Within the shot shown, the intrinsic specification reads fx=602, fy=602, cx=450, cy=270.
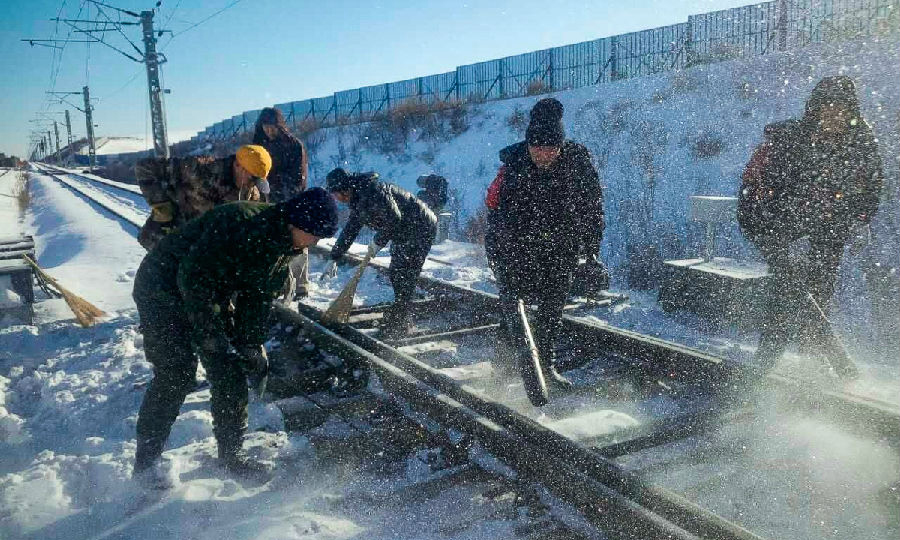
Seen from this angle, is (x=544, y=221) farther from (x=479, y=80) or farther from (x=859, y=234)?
(x=479, y=80)

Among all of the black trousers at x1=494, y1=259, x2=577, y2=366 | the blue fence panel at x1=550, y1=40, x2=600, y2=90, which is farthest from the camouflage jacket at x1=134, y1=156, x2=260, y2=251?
the blue fence panel at x1=550, y1=40, x2=600, y2=90

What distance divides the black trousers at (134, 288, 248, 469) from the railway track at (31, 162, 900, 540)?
2.92 ft

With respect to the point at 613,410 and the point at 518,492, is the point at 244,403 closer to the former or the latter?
the point at 518,492

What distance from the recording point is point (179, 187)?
13.8 ft

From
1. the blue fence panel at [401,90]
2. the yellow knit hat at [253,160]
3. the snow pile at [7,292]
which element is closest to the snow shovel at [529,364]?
the yellow knit hat at [253,160]

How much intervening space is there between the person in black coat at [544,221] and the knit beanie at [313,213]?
4.73 feet

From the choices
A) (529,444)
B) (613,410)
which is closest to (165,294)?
(529,444)

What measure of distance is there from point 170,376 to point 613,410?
8.60 feet

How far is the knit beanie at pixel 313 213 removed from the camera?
2.71m

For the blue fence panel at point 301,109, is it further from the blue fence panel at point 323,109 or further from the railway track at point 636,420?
the railway track at point 636,420

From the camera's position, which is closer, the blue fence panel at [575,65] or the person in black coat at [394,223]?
the person in black coat at [394,223]

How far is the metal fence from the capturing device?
57.2ft

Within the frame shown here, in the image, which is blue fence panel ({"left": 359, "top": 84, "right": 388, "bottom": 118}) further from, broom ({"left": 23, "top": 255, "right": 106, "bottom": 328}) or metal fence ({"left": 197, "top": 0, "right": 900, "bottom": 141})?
broom ({"left": 23, "top": 255, "right": 106, "bottom": 328})

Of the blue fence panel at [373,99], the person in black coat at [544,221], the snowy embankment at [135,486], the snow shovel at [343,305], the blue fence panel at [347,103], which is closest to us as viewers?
the snowy embankment at [135,486]
